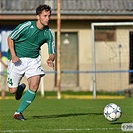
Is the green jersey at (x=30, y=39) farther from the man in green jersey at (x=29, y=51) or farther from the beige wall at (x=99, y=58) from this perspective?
the beige wall at (x=99, y=58)

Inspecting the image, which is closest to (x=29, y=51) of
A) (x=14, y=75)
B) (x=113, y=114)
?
(x=14, y=75)

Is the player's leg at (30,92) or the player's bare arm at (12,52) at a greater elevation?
the player's bare arm at (12,52)

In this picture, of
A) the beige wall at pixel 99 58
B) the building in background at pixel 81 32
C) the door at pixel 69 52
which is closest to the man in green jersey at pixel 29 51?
the beige wall at pixel 99 58

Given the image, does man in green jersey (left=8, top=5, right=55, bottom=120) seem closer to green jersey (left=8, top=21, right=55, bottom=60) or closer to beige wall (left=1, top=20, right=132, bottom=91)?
green jersey (left=8, top=21, right=55, bottom=60)

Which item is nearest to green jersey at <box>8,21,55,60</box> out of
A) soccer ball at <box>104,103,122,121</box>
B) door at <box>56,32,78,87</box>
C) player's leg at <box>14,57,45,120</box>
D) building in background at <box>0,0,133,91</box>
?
player's leg at <box>14,57,45,120</box>

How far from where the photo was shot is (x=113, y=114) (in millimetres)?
10391

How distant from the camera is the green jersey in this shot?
11407mm

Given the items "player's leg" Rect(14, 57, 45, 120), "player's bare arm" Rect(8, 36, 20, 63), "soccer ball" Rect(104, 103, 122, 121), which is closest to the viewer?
"soccer ball" Rect(104, 103, 122, 121)

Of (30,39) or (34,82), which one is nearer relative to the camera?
(34,82)

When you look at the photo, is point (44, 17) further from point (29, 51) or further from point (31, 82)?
point (31, 82)

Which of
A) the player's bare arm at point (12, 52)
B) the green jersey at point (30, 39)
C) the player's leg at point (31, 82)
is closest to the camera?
the player's bare arm at point (12, 52)

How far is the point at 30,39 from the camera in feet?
37.7

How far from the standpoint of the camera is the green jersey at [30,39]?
11407 mm

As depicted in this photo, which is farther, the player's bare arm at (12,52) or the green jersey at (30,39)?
the green jersey at (30,39)
